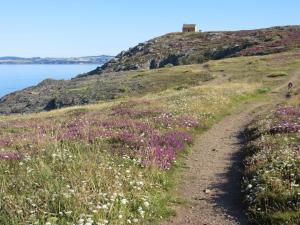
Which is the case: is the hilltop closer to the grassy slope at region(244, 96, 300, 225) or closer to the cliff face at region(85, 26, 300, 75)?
the grassy slope at region(244, 96, 300, 225)

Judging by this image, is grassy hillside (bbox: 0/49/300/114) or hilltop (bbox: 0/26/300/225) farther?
grassy hillside (bbox: 0/49/300/114)

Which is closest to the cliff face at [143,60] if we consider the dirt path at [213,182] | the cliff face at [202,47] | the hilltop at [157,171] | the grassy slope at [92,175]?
the cliff face at [202,47]

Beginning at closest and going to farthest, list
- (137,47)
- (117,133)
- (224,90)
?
1. (117,133)
2. (224,90)
3. (137,47)

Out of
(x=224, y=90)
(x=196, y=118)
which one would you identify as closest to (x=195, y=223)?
(x=196, y=118)

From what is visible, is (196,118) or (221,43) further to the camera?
(221,43)

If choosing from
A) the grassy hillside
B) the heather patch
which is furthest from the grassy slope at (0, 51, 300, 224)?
the grassy hillside

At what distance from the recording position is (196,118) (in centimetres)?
2695

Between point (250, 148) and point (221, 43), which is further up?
point (221, 43)

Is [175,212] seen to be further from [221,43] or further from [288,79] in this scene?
[221,43]

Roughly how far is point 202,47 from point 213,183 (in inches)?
4212

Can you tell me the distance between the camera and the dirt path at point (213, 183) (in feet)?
39.3

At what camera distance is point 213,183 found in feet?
49.9

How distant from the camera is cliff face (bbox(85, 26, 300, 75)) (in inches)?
4053

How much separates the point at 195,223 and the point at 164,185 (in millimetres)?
2817
